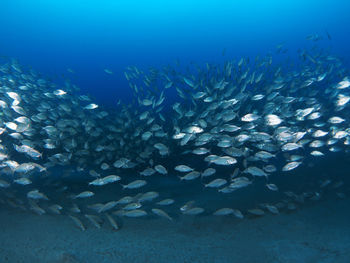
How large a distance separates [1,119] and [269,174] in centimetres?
1025

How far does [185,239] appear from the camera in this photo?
574 centimetres

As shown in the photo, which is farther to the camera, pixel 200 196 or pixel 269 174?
pixel 269 174

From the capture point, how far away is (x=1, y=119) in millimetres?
8469

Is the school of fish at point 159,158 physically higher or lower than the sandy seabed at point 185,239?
higher

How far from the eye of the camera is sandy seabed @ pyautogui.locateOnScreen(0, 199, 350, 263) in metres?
4.98

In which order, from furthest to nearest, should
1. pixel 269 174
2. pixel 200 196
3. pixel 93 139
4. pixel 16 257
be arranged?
pixel 93 139 → pixel 269 174 → pixel 200 196 → pixel 16 257

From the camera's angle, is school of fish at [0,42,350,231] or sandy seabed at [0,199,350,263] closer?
sandy seabed at [0,199,350,263]

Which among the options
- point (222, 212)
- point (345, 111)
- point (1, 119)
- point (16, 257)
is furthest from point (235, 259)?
point (345, 111)

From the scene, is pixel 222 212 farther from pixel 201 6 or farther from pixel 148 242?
pixel 201 6

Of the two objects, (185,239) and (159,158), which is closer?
(185,239)

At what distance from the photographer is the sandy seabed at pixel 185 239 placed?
4.98 meters

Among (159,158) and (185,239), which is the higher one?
(159,158)

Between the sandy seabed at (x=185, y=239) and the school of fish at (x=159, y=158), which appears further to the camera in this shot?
the school of fish at (x=159, y=158)

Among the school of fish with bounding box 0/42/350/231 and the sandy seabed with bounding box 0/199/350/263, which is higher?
the school of fish with bounding box 0/42/350/231
